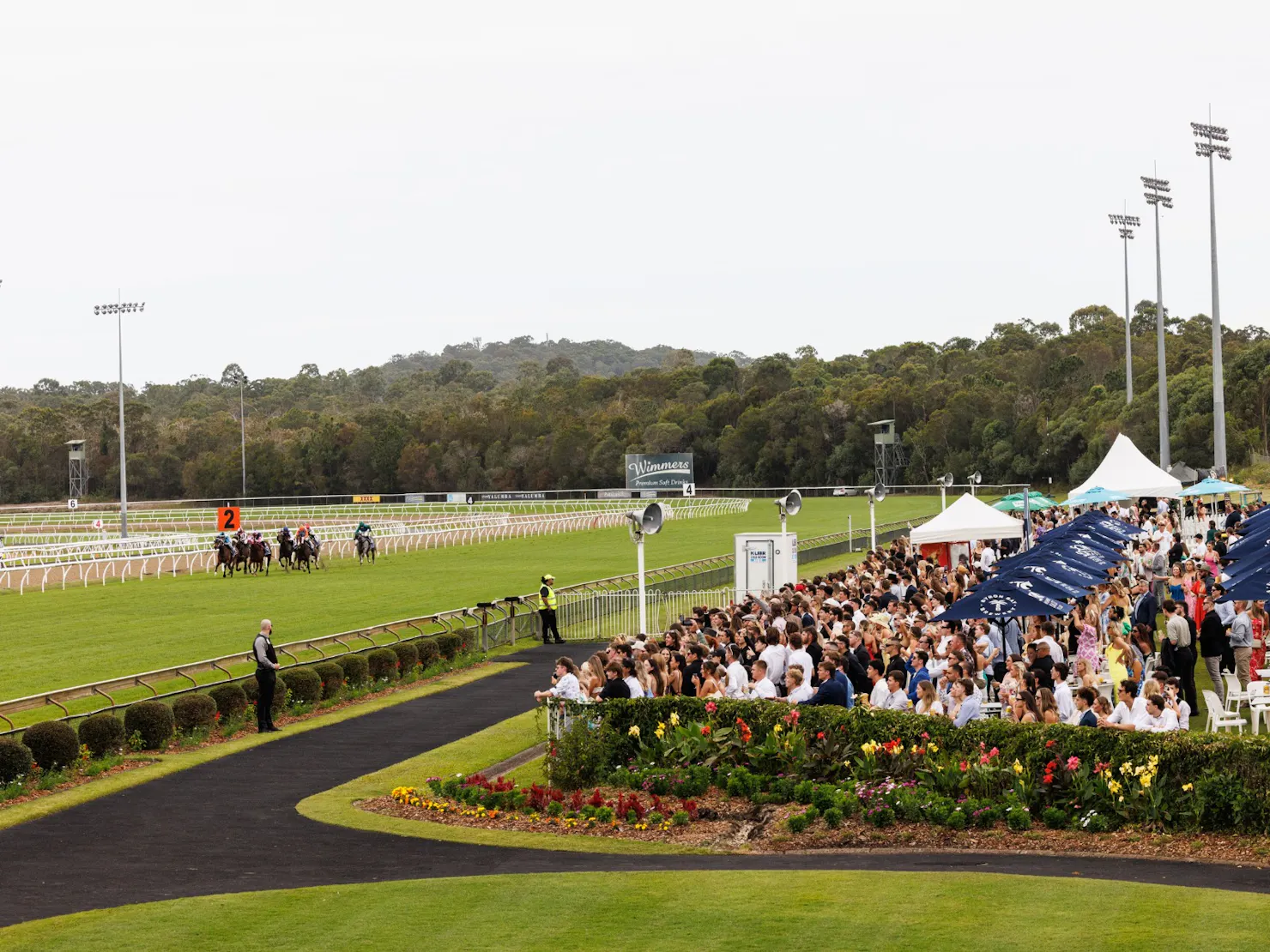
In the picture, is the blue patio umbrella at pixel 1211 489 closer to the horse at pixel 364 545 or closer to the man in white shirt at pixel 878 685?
the man in white shirt at pixel 878 685

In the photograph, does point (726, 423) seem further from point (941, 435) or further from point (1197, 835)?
point (1197, 835)

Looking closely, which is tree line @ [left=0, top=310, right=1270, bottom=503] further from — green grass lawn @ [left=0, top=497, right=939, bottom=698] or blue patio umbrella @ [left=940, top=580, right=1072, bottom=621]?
blue patio umbrella @ [left=940, top=580, right=1072, bottom=621]

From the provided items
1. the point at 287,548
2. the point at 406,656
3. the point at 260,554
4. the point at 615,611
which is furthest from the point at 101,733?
the point at 287,548

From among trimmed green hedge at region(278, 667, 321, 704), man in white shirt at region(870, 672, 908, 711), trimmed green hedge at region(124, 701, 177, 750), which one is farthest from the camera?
trimmed green hedge at region(278, 667, 321, 704)

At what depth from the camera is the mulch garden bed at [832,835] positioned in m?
10.7

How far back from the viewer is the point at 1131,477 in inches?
1249

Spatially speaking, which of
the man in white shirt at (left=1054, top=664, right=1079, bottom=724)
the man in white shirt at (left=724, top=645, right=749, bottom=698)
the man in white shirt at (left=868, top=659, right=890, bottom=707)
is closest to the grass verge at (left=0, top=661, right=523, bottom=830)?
the man in white shirt at (left=724, top=645, right=749, bottom=698)

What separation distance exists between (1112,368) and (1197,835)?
88.3 m

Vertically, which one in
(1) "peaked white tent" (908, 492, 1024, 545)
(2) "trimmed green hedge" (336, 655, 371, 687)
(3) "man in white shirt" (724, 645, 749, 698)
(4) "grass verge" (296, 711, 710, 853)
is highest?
(1) "peaked white tent" (908, 492, 1024, 545)

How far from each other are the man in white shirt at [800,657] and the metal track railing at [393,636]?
786 centimetres

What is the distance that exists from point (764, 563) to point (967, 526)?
3781 millimetres

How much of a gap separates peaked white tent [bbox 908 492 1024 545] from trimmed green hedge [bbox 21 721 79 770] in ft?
52.6

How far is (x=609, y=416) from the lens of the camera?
377 feet

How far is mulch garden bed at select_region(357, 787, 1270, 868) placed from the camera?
10.7 meters
